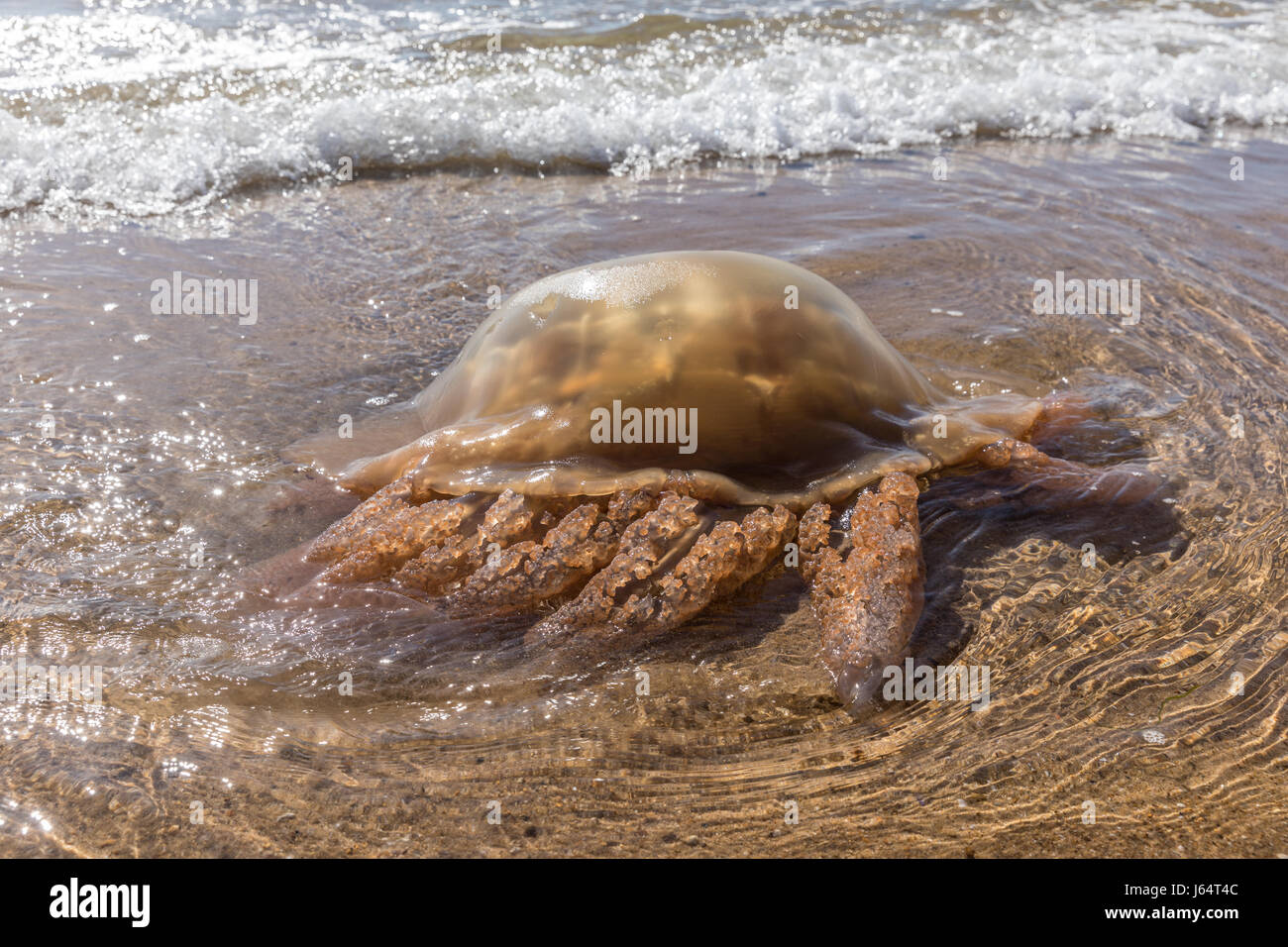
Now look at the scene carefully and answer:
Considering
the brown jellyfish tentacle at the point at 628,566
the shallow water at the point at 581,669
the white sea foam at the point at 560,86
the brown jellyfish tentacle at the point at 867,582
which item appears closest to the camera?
the shallow water at the point at 581,669

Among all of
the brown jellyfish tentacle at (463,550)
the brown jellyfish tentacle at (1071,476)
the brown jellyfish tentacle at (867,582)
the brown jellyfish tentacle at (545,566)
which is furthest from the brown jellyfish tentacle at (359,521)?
the brown jellyfish tentacle at (1071,476)

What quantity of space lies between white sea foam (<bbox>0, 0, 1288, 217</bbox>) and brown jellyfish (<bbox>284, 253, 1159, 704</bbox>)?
3188mm

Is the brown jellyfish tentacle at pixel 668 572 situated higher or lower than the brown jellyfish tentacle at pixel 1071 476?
lower

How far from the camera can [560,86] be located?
6.71m

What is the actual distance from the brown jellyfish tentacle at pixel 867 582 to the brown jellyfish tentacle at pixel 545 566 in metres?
0.52

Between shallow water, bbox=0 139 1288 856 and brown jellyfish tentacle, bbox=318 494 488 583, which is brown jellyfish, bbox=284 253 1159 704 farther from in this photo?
shallow water, bbox=0 139 1288 856

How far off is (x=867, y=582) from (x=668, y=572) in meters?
0.49

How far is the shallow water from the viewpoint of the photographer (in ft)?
6.23

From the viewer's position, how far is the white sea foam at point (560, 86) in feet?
18.2

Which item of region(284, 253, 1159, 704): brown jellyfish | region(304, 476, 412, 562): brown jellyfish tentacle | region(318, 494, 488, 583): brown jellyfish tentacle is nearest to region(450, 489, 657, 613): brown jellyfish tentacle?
region(284, 253, 1159, 704): brown jellyfish

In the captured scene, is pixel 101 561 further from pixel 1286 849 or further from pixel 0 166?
pixel 0 166

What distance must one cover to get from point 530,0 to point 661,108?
3.36m

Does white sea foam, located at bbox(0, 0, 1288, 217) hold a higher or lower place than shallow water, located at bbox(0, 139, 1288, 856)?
higher

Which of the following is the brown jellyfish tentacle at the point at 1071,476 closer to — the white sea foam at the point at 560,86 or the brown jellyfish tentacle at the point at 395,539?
the brown jellyfish tentacle at the point at 395,539
